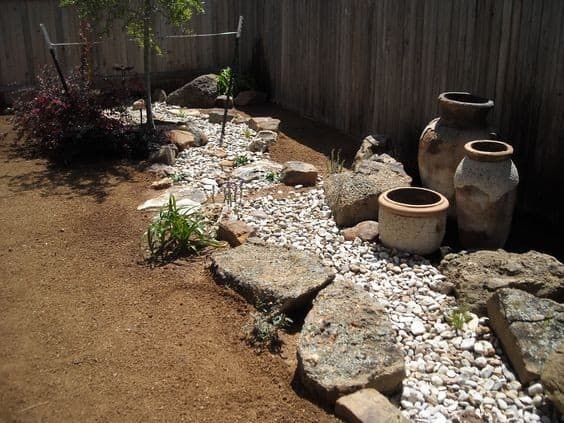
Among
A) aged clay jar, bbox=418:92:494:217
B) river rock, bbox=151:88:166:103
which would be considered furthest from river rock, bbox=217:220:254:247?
river rock, bbox=151:88:166:103

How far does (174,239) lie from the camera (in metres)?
5.06

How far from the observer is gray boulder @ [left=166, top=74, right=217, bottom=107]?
10.7 metres

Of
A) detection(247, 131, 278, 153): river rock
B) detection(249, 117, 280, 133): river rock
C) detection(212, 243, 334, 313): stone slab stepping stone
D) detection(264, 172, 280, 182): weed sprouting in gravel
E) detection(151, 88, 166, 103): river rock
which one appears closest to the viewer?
detection(212, 243, 334, 313): stone slab stepping stone

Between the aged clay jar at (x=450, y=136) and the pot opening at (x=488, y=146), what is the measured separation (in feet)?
0.83

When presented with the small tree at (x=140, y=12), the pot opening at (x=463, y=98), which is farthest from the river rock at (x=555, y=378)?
the small tree at (x=140, y=12)

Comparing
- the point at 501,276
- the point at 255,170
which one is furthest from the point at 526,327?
the point at 255,170

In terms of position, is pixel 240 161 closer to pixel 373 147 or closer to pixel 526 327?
pixel 373 147

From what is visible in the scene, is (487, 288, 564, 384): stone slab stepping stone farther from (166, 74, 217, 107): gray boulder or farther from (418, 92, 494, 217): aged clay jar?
(166, 74, 217, 107): gray boulder

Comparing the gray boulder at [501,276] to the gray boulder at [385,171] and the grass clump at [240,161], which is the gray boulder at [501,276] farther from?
the grass clump at [240,161]

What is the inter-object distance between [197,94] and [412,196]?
6365 mm

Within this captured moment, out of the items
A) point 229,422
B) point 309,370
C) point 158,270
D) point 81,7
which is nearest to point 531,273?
point 309,370

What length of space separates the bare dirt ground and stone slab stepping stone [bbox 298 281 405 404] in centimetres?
16

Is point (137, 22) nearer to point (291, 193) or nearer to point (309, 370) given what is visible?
point (291, 193)

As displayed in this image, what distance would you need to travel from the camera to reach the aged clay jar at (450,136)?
17.2 feet
